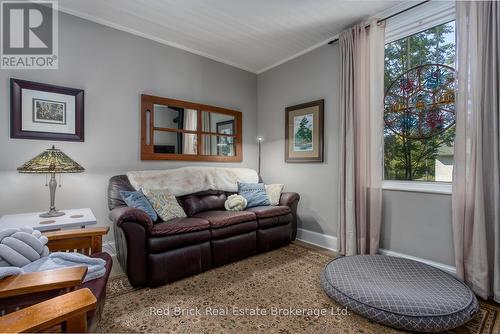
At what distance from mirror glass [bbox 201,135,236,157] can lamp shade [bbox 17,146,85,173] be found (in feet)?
5.64

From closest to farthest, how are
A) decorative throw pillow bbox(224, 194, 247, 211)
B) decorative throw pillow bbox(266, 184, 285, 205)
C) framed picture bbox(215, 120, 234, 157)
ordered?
decorative throw pillow bbox(224, 194, 247, 211)
decorative throw pillow bbox(266, 184, 285, 205)
framed picture bbox(215, 120, 234, 157)

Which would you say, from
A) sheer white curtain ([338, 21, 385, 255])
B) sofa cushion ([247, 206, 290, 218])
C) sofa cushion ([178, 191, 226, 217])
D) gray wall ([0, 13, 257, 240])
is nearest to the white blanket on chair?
sofa cushion ([178, 191, 226, 217])

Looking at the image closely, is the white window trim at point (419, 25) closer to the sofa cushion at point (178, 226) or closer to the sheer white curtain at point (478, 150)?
the sheer white curtain at point (478, 150)

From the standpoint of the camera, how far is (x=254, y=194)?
3.21 metres

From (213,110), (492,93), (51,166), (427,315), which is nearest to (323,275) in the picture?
(427,315)

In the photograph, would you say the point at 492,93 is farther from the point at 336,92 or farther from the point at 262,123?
the point at 262,123

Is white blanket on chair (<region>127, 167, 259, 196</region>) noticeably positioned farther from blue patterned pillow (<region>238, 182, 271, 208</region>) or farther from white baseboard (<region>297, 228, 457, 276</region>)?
white baseboard (<region>297, 228, 457, 276</region>)

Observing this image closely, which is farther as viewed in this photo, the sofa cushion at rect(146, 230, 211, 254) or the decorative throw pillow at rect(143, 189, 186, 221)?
the decorative throw pillow at rect(143, 189, 186, 221)

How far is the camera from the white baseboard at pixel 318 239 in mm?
3061

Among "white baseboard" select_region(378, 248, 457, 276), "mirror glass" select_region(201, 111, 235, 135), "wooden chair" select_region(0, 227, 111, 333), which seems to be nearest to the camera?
"wooden chair" select_region(0, 227, 111, 333)

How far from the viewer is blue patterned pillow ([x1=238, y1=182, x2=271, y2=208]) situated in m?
3.15

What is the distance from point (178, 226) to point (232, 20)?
2.32 metres

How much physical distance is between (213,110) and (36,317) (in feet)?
10.3

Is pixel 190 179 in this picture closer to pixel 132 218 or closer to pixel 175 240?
pixel 175 240
